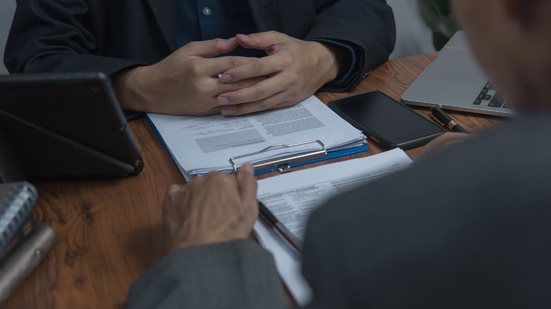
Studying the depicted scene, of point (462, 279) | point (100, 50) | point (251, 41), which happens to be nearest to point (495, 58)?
point (462, 279)

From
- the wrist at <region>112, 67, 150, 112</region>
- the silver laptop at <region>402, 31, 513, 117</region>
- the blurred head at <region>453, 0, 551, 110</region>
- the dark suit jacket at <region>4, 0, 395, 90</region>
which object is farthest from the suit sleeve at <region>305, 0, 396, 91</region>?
the blurred head at <region>453, 0, 551, 110</region>

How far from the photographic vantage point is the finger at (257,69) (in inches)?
42.5

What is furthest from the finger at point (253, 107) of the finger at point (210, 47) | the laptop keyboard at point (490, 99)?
the laptop keyboard at point (490, 99)

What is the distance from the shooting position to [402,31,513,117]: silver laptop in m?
1.10

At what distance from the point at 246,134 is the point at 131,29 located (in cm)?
43

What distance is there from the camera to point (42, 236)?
82 cm

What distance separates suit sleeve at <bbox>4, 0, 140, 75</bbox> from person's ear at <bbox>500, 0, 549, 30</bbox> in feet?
2.75

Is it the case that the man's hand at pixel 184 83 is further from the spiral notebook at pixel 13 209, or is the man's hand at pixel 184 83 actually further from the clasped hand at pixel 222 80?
the spiral notebook at pixel 13 209

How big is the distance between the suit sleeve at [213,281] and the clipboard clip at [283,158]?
0.80 ft

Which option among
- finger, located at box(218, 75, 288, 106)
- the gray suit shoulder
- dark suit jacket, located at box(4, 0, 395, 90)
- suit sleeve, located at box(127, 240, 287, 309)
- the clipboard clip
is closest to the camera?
the gray suit shoulder

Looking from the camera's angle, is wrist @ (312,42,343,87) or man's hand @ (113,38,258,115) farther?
wrist @ (312,42,343,87)

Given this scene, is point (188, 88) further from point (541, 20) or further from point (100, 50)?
point (541, 20)

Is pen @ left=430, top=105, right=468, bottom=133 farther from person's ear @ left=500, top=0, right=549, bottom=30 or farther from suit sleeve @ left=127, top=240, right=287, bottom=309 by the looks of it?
person's ear @ left=500, top=0, right=549, bottom=30

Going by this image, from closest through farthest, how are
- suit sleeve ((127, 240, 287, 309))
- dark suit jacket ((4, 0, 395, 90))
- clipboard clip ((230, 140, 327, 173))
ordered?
1. suit sleeve ((127, 240, 287, 309))
2. clipboard clip ((230, 140, 327, 173))
3. dark suit jacket ((4, 0, 395, 90))
